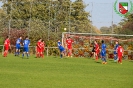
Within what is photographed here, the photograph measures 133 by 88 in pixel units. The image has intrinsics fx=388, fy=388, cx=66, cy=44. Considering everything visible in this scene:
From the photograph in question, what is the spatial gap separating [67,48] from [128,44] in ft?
19.9

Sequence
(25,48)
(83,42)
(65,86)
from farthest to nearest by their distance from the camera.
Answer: (83,42)
(25,48)
(65,86)

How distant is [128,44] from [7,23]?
14057 mm

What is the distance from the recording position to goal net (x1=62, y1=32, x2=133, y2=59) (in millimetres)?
38244

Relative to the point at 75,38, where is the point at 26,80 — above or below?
below

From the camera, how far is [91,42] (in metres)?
40.4

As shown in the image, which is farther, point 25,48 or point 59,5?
point 59,5

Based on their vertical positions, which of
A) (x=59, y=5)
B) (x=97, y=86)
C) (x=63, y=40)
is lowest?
(x=97, y=86)

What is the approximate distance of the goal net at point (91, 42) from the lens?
3824 cm

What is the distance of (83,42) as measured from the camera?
133ft

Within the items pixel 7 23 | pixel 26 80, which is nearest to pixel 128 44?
pixel 7 23

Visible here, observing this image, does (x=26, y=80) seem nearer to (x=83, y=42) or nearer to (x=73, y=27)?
(x=83, y=42)

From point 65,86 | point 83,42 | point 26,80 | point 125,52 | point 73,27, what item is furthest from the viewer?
point 73,27

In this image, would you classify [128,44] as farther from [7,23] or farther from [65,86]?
[65,86]

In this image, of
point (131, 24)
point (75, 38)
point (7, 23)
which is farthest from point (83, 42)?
point (131, 24)
